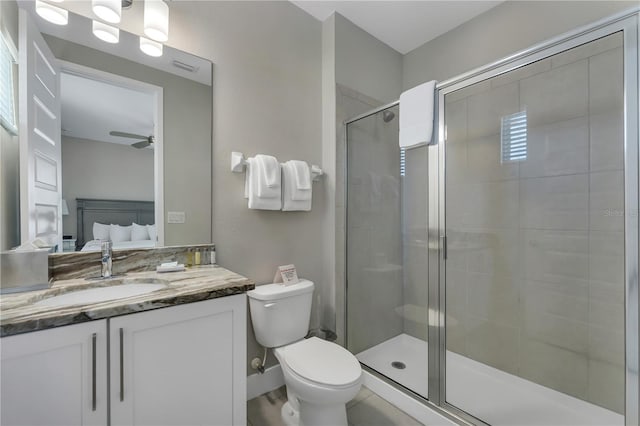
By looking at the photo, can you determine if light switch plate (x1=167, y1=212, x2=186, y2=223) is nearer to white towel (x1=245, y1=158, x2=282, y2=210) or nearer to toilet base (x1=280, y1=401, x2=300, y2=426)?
white towel (x1=245, y1=158, x2=282, y2=210)

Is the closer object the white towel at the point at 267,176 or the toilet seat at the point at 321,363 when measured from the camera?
the toilet seat at the point at 321,363

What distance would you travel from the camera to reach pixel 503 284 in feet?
6.23

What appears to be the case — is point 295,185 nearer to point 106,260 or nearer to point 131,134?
point 131,134

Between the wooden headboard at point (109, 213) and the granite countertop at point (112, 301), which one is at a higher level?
the wooden headboard at point (109, 213)

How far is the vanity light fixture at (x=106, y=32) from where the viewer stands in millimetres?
1299

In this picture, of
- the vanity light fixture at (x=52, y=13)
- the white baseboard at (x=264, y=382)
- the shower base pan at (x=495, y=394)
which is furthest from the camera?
the white baseboard at (x=264, y=382)

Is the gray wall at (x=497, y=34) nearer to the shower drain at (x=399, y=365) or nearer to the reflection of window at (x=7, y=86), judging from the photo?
the shower drain at (x=399, y=365)

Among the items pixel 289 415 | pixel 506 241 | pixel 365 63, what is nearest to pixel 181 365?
pixel 289 415

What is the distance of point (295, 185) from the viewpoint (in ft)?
5.98

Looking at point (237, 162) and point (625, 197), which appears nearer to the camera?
point (625, 197)

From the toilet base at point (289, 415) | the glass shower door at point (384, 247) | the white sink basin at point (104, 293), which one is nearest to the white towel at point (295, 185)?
the glass shower door at point (384, 247)

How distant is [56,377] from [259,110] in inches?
61.7

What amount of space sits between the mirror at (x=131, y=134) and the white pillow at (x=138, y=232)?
3 centimetres

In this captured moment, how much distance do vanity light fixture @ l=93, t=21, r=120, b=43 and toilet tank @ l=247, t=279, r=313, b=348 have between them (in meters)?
1.45
